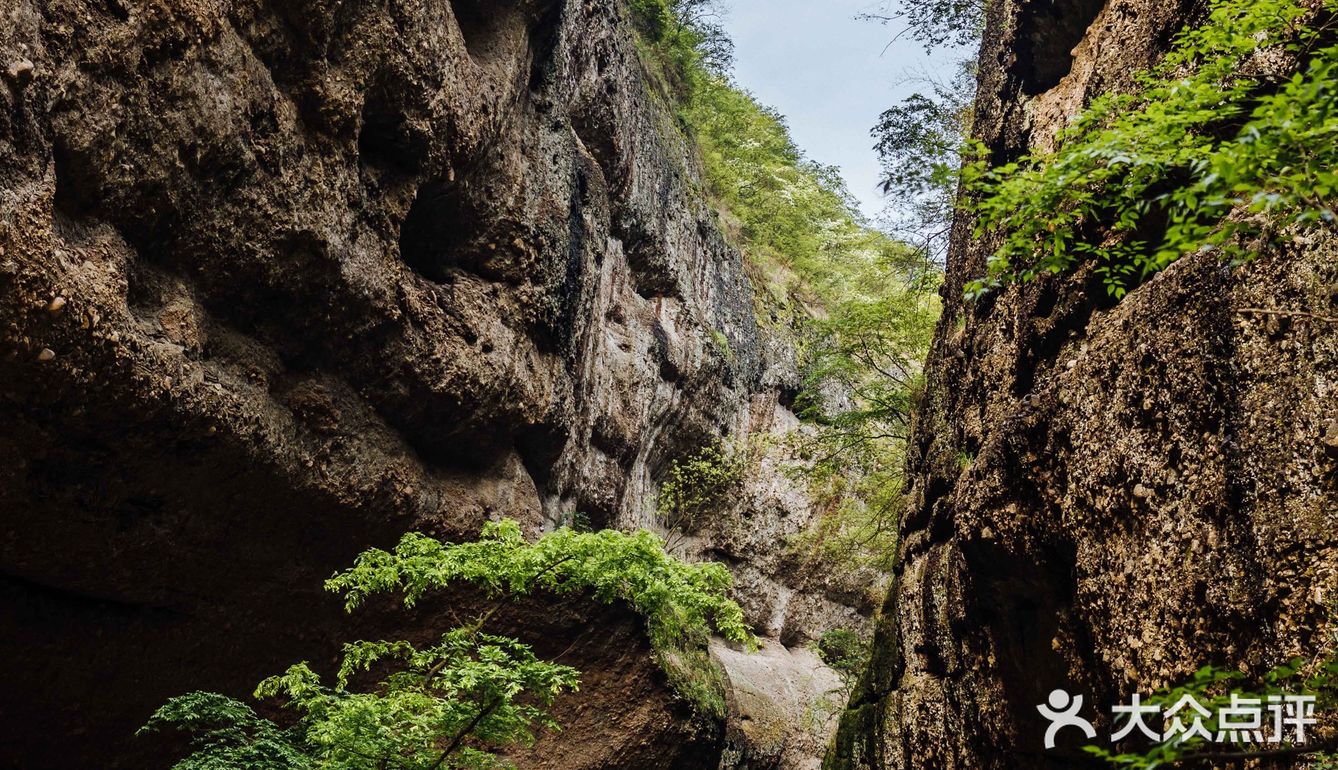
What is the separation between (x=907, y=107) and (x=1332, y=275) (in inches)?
495

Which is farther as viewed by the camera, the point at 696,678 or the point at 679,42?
the point at 679,42

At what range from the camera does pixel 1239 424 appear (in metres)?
4.77

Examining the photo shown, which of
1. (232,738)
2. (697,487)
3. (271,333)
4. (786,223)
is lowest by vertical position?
(232,738)

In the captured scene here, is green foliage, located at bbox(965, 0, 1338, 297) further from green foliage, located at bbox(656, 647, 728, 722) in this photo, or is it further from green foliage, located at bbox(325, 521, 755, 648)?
green foliage, located at bbox(656, 647, 728, 722)

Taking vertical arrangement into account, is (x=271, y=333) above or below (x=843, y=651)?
above

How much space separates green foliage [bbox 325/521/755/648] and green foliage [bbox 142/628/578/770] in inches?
20.3

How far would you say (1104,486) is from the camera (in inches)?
232

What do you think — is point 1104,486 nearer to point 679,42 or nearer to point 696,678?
point 696,678

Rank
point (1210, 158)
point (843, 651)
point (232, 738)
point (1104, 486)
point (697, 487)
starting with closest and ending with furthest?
point (1210, 158) → point (1104, 486) → point (232, 738) → point (697, 487) → point (843, 651)

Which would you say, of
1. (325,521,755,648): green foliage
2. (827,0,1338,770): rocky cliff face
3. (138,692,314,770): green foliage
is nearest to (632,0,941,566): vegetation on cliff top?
(827,0,1338,770): rocky cliff face

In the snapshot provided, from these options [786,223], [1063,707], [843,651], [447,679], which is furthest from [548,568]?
[786,223]

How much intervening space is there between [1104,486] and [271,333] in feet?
26.3

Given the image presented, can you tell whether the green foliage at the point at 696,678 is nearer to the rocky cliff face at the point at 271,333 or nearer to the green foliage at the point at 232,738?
the rocky cliff face at the point at 271,333

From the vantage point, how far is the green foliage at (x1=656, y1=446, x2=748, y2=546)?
2191 cm
